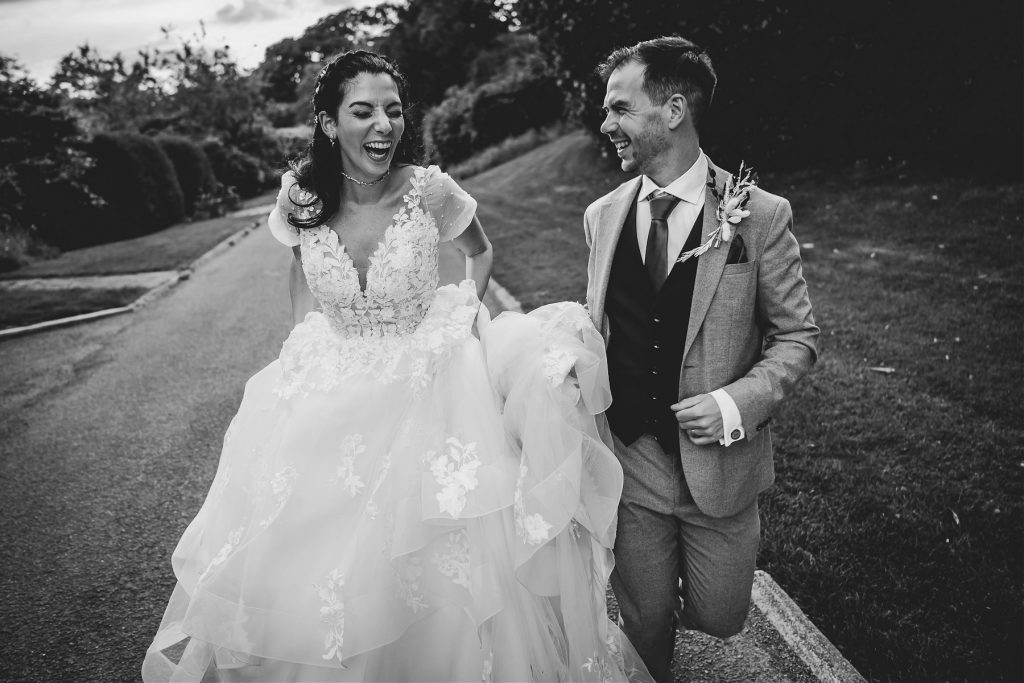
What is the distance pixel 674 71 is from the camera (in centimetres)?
219

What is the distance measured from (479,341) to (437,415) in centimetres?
48

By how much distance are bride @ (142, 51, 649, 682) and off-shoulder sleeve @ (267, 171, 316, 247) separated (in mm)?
323

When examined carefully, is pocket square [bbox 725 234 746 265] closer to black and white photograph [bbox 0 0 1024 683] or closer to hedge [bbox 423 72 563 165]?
black and white photograph [bbox 0 0 1024 683]

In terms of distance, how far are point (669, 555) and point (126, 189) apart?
2065 cm

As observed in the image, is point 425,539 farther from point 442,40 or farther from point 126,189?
point 442,40

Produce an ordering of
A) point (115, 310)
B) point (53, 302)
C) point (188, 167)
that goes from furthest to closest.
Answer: point (188, 167)
point (53, 302)
point (115, 310)

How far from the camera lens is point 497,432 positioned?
7.80ft

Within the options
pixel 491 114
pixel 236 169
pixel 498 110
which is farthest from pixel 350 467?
pixel 236 169

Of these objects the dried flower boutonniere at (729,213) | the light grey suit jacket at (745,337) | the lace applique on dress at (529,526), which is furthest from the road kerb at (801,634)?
the dried flower boutonniere at (729,213)

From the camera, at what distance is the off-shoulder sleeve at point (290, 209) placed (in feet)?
9.48

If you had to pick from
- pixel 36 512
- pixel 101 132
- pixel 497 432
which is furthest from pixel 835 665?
pixel 101 132

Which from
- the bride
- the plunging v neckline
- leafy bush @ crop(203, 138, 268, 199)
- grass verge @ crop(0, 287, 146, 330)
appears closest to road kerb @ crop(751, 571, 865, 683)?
the bride

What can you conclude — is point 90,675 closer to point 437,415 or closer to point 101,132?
point 437,415

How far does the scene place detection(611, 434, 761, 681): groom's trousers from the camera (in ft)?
7.48
